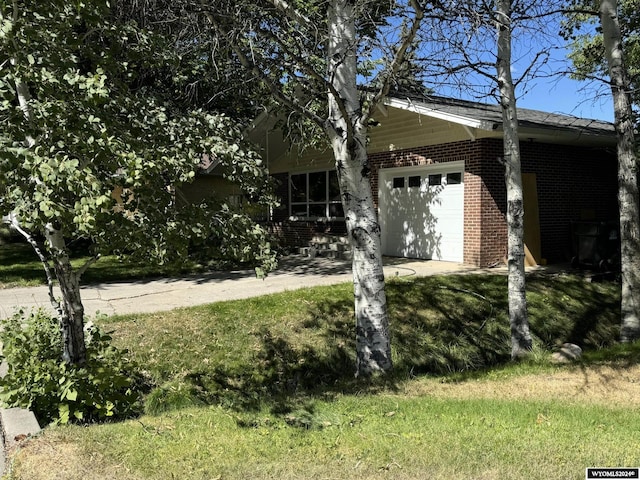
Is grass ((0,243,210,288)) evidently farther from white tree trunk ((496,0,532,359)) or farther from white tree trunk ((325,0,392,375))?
white tree trunk ((496,0,532,359))

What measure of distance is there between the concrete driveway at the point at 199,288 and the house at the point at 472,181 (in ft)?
2.85

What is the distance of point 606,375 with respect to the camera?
641 cm

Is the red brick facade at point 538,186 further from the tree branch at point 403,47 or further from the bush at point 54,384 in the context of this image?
the bush at point 54,384

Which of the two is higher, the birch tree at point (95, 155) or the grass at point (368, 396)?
the birch tree at point (95, 155)

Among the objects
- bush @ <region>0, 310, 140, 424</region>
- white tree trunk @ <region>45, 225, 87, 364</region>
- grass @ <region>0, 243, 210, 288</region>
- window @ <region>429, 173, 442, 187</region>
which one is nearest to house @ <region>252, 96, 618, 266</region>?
window @ <region>429, 173, 442, 187</region>

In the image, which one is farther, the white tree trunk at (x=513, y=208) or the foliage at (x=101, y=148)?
the white tree trunk at (x=513, y=208)

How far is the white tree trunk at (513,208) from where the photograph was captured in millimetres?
7777

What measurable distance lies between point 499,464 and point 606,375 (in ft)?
11.7

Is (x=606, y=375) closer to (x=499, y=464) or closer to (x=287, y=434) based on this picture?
(x=499, y=464)

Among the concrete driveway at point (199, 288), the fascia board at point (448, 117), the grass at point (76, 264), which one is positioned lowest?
the concrete driveway at point (199, 288)

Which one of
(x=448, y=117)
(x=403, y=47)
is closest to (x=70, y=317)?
(x=403, y=47)

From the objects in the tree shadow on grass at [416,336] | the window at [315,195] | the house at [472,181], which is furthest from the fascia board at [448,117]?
the window at [315,195]

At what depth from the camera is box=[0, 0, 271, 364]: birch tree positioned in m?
3.70

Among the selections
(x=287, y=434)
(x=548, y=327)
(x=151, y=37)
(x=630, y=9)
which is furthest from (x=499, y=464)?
(x=630, y=9)
